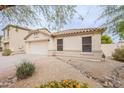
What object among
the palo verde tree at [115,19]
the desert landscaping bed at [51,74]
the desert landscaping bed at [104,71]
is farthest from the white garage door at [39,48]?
the palo verde tree at [115,19]

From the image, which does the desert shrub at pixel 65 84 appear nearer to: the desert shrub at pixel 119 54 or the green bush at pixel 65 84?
the green bush at pixel 65 84

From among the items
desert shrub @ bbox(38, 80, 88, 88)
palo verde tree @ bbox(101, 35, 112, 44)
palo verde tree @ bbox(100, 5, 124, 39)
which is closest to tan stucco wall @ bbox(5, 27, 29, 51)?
desert shrub @ bbox(38, 80, 88, 88)

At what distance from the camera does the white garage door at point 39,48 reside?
2.47m

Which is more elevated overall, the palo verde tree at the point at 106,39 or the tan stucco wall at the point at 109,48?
the palo verde tree at the point at 106,39

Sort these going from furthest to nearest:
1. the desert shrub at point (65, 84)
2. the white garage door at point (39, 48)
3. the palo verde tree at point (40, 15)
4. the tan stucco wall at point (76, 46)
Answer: the white garage door at point (39, 48), the palo verde tree at point (40, 15), the tan stucco wall at point (76, 46), the desert shrub at point (65, 84)

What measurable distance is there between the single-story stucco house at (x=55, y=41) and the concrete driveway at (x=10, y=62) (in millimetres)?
148

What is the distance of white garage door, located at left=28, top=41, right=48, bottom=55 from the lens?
2.47m

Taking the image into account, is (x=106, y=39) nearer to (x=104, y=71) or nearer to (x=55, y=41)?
(x=104, y=71)

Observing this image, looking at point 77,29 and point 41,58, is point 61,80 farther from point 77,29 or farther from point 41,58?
point 77,29

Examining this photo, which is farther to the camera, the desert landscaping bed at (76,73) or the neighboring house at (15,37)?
the neighboring house at (15,37)

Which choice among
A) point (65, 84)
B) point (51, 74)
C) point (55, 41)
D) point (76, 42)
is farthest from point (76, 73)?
point (55, 41)

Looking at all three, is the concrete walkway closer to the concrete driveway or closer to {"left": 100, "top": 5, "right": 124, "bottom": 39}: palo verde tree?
the concrete driveway

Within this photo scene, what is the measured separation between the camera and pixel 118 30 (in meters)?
2.25
